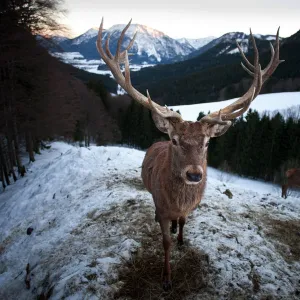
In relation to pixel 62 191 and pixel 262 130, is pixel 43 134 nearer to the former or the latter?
pixel 62 191

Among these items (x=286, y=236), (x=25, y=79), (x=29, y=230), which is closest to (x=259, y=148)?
(x=25, y=79)

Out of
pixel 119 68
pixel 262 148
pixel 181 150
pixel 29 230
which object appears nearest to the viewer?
pixel 181 150

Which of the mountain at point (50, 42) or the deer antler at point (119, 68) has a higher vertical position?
the mountain at point (50, 42)

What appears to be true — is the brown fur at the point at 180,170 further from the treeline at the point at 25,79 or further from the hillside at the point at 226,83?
the hillside at the point at 226,83

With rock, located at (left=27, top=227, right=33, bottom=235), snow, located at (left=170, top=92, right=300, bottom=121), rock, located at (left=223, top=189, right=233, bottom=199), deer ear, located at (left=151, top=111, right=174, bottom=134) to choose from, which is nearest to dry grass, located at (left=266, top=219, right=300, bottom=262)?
rock, located at (left=223, top=189, right=233, bottom=199)

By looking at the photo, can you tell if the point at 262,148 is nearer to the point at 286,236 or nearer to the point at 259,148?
the point at 259,148

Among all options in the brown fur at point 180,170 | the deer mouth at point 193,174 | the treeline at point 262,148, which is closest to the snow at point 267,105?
the treeline at point 262,148

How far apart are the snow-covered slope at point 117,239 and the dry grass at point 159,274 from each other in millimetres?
84

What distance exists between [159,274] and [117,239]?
1334 millimetres

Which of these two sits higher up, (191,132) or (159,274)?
(191,132)

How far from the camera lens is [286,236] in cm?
522

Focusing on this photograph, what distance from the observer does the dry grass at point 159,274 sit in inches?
148

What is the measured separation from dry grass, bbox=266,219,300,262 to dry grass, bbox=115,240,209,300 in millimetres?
1721

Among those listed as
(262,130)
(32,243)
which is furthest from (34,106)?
(262,130)
